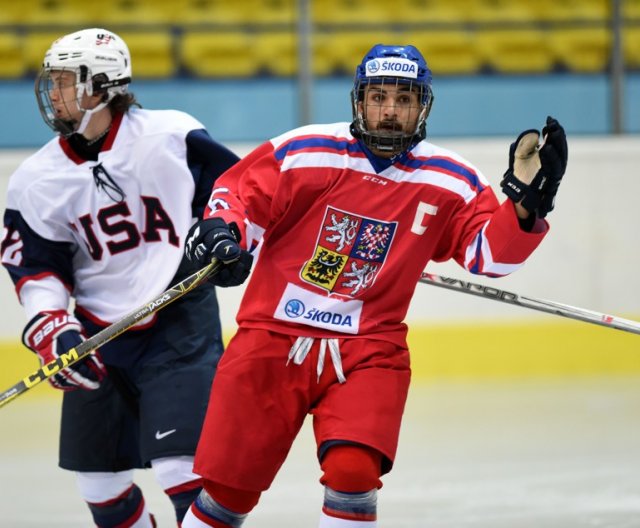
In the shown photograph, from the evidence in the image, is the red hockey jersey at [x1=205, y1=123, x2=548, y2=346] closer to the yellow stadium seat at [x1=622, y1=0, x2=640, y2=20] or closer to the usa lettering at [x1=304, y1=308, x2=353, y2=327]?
the usa lettering at [x1=304, y1=308, x2=353, y2=327]

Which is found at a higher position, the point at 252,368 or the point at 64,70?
the point at 64,70

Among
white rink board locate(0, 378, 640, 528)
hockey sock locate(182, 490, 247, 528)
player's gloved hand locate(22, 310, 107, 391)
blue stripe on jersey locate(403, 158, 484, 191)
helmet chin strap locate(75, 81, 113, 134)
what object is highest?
helmet chin strap locate(75, 81, 113, 134)

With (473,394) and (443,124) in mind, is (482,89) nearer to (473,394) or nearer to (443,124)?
(443,124)

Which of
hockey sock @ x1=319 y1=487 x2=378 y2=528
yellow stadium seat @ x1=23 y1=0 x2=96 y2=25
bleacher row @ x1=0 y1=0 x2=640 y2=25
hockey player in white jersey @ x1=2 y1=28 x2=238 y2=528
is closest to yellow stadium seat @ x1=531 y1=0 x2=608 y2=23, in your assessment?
bleacher row @ x1=0 y1=0 x2=640 y2=25

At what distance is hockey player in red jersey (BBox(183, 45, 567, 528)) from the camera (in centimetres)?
244

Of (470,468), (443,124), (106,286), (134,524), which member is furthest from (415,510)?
(443,124)

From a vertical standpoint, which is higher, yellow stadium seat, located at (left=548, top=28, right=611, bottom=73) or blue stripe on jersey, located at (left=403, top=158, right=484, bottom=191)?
blue stripe on jersey, located at (left=403, top=158, right=484, bottom=191)

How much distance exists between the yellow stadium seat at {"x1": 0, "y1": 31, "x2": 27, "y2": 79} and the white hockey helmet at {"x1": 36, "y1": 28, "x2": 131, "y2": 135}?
226cm

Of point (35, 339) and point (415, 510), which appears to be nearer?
point (35, 339)

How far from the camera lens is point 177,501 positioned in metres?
2.80

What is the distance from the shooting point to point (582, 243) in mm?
5242

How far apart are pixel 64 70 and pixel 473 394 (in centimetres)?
260

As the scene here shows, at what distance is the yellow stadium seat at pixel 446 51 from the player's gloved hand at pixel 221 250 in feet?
10.2

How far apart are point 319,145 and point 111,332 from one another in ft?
1.99
